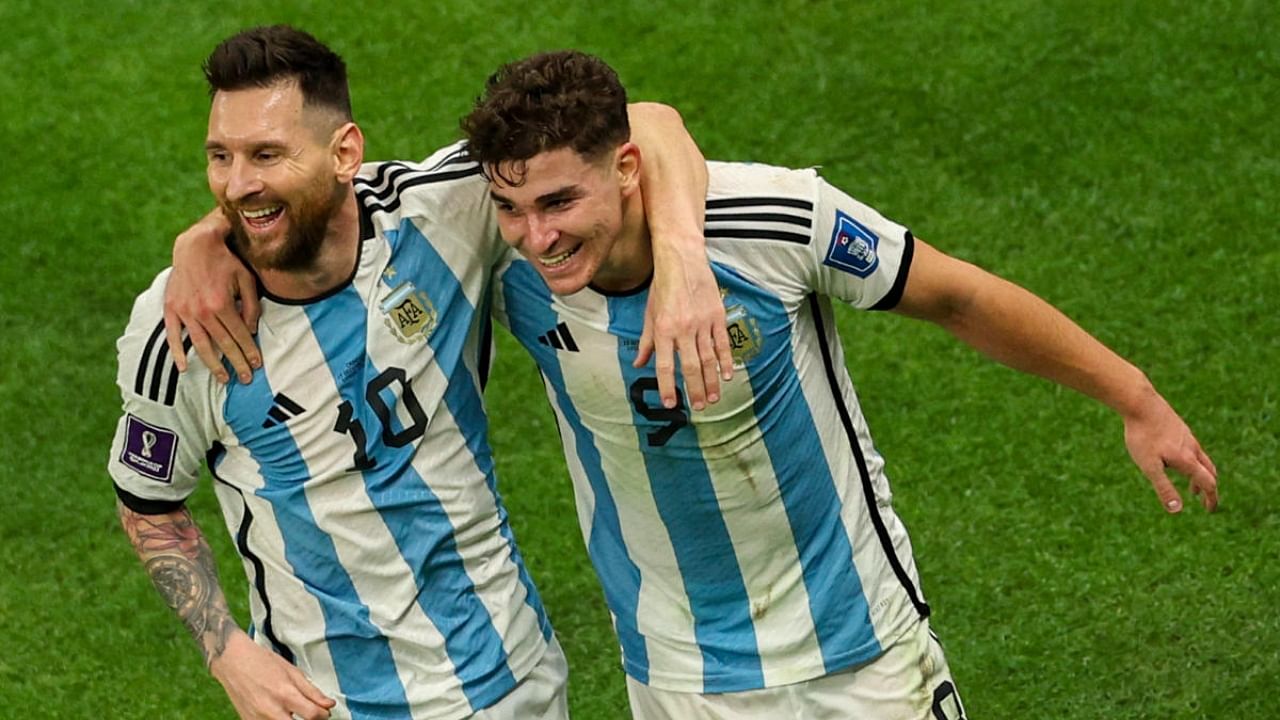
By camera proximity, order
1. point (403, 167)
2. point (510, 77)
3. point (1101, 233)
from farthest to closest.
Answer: point (1101, 233) < point (403, 167) < point (510, 77)

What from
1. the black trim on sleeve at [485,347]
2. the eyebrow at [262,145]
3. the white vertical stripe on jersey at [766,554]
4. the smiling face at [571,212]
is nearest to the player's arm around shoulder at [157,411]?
the eyebrow at [262,145]

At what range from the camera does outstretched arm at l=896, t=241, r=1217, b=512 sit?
3.45 metres

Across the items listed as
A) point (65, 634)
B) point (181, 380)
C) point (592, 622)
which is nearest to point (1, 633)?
point (65, 634)

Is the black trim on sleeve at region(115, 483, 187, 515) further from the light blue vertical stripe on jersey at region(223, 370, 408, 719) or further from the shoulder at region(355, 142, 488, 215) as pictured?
the shoulder at region(355, 142, 488, 215)

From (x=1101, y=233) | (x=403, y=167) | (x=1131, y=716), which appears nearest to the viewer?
(x=403, y=167)

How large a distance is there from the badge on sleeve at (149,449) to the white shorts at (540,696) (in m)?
0.71

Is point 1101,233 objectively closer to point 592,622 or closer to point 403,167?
point 592,622

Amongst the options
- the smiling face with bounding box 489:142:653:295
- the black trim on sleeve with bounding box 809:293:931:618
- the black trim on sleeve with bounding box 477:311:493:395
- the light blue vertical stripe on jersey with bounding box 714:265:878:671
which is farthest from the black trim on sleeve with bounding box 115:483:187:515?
the black trim on sleeve with bounding box 809:293:931:618

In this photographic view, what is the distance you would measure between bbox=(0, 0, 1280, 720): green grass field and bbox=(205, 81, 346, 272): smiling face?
83.1 inches

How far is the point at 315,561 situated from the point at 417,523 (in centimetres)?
20

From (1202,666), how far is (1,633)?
3234 mm

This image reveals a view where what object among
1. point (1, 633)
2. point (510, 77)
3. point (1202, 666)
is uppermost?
point (510, 77)

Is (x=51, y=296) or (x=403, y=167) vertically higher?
(x=403, y=167)

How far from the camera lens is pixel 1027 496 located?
5652 mm
